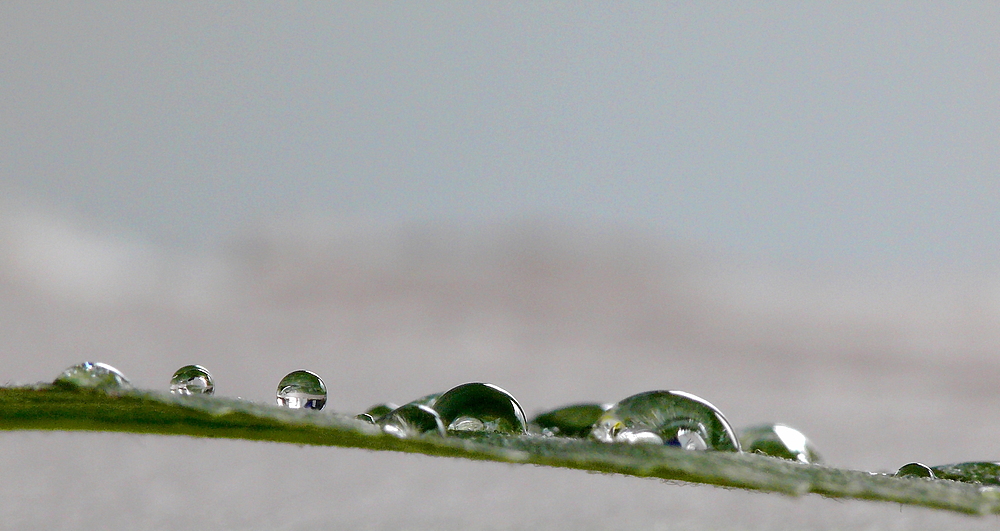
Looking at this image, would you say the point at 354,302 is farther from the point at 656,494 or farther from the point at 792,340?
the point at 656,494

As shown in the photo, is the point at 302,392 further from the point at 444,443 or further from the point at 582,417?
the point at 444,443

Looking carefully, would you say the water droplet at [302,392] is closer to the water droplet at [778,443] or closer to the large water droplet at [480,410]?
the large water droplet at [480,410]

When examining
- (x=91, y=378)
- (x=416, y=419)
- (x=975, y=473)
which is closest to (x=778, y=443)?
(x=975, y=473)

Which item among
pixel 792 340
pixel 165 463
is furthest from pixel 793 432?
pixel 792 340

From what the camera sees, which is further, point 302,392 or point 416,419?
point 302,392

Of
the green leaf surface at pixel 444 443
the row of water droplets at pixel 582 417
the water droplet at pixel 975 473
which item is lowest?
the green leaf surface at pixel 444 443

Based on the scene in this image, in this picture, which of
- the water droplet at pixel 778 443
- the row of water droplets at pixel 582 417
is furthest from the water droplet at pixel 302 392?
the water droplet at pixel 778 443
